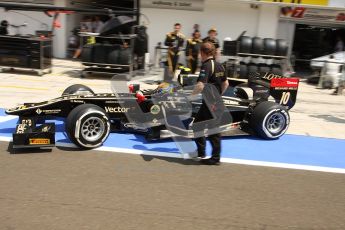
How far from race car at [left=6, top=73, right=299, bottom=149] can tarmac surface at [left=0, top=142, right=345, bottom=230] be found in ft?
1.04

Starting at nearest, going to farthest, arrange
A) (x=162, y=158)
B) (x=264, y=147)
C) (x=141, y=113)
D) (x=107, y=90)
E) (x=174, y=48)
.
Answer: (x=162, y=158) → (x=141, y=113) → (x=264, y=147) → (x=107, y=90) → (x=174, y=48)

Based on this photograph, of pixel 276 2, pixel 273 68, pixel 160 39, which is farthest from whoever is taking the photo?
pixel 160 39

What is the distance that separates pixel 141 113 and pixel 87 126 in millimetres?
959

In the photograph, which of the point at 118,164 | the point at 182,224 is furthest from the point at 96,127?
the point at 182,224

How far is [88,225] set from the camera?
3730 mm

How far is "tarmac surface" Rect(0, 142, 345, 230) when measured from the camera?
12.8 feet

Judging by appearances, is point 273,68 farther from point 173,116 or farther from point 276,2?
point 173,116

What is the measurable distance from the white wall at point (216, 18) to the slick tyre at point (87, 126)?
10.7 m

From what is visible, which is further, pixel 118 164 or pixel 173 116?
pixel 173 116

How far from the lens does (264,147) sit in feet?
Answer: 21.6

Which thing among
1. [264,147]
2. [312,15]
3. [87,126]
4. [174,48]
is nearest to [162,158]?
[87,126]

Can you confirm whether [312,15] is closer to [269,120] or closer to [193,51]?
[193,51]

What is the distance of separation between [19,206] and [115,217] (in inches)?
39.1

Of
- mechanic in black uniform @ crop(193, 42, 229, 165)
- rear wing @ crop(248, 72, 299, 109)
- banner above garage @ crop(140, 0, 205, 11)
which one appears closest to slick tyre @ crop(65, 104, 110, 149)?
mechanic in black uniform @ crop(193, 42, 229, 165)
